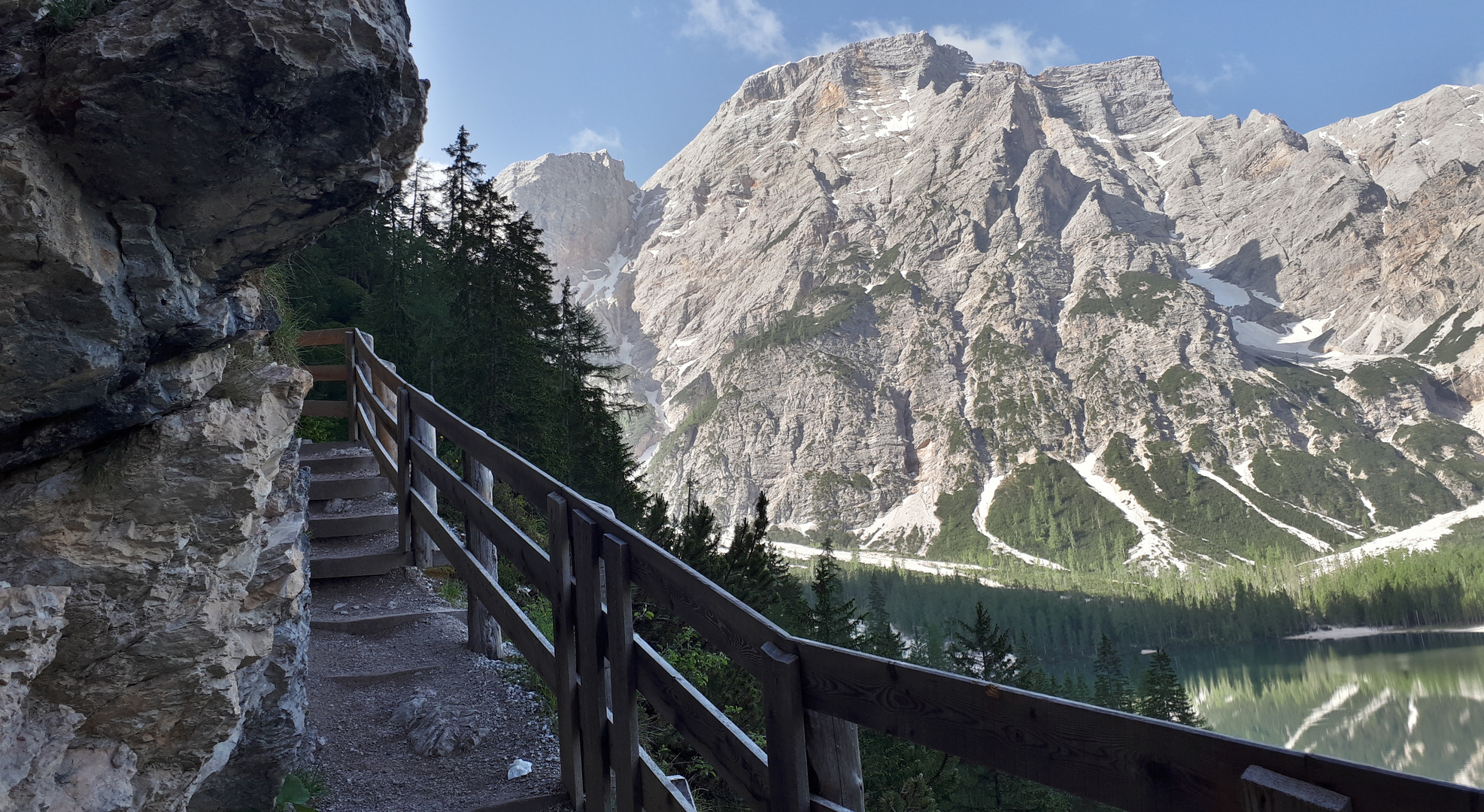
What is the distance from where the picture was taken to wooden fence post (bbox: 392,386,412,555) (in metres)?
7.05

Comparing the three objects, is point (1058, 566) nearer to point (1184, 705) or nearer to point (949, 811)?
point (1184, 705)

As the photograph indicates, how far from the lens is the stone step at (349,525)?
776cm

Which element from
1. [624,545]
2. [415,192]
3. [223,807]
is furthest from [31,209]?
[415,192]

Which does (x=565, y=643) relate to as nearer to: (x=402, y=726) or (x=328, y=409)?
(x=402, y=726)

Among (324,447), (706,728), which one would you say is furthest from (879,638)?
(706,728)

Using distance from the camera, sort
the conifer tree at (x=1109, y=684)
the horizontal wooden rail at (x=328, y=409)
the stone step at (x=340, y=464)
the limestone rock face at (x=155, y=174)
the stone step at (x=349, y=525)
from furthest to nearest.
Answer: the conifer tree at (x=1109, y=684)
the horizontal wooden rail at (x=328, y=409)
the stone step at (x=340, y=464)
the stone step at (x=349, y=525)
the limestone rock face at (x=155, y=174)

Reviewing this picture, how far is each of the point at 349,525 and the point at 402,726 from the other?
11.6 ft

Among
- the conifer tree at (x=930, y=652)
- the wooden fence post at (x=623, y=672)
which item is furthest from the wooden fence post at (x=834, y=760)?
the conifer tree at (x=930, y=652)

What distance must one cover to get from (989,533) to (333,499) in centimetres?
18024

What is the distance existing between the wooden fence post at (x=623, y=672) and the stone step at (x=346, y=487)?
6.34 m

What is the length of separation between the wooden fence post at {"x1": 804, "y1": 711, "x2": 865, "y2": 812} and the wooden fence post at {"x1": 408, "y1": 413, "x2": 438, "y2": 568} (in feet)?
17.3

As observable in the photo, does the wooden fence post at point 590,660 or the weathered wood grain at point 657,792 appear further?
the wooden fence post at point 590,660

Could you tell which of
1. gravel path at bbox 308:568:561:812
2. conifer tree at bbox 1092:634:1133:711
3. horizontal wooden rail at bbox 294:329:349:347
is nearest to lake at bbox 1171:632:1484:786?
conifer tree at bbox 1092:634:1133:711

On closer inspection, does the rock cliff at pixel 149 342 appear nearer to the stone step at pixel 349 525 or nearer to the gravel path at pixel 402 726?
the gravel path at pixel 402 726
